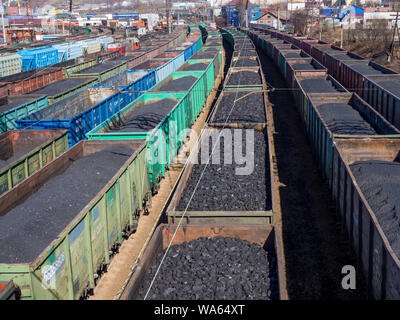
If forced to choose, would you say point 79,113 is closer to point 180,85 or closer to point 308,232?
point 180,85

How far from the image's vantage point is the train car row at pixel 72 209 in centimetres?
723

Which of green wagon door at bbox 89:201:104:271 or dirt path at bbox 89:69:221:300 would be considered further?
dirt path at bbox 89:69:221:300

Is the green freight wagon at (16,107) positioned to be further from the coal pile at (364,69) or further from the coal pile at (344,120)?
the coal pile at (364,69)

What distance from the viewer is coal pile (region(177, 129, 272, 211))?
10.9 m

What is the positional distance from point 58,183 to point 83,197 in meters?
0.87

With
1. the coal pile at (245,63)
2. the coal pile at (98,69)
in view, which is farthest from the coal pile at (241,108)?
the coal pile at (98,69)

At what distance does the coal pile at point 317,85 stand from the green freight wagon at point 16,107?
12992 millimetres

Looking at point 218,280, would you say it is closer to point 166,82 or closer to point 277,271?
point 277,271

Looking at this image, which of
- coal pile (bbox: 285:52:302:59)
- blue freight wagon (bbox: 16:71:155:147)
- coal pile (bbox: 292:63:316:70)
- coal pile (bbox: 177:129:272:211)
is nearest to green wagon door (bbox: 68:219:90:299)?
coal pile (bbox: 177:129:272:211)

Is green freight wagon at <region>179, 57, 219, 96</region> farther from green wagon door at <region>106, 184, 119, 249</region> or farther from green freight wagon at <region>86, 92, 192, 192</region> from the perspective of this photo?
green wagon door at <region>106, 184, 119, 249</region>

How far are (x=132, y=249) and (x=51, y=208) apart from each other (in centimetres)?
325

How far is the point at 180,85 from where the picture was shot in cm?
2311

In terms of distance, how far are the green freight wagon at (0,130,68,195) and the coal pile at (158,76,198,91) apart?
8400mm

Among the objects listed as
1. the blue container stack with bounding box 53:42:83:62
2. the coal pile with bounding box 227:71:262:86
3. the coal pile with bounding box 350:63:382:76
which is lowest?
the coal pile with bounding box 227:71:262:86
